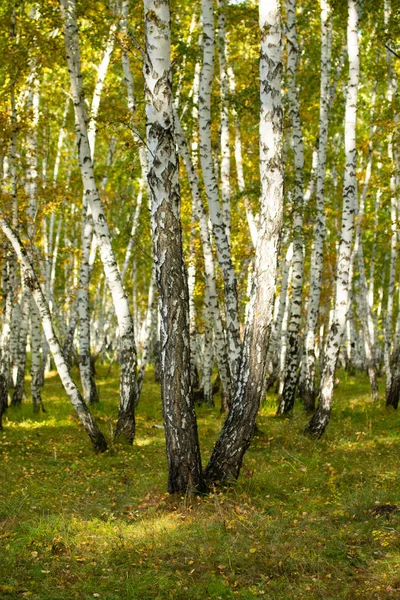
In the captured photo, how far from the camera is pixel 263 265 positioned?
7.44m

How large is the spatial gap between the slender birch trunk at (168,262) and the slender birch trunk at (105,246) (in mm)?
3648

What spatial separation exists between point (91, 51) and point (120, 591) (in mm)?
16932

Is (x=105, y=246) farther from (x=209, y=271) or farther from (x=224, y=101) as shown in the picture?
(x=224, y=101)

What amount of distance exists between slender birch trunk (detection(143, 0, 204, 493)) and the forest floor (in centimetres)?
60

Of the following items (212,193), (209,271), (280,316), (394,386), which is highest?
(212,193)

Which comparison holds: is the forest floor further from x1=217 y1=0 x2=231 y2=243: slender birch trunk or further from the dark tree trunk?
x1=217 y1=0 x2=231 y2=243: slender birch trunk

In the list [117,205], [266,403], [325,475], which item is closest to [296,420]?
[266,403]

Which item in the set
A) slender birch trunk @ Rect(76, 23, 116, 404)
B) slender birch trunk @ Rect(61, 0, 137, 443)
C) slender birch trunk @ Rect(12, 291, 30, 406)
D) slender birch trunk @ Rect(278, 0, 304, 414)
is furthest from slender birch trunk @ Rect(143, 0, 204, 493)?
slender birch trunk @ Rect(12, 291, 30, 406)

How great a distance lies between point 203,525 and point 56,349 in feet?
14.7

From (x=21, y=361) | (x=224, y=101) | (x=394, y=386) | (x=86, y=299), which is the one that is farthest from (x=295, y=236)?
(x=21, y=361)

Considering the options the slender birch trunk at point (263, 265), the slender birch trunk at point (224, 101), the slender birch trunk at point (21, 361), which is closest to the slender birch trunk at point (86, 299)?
the slender birch trunk at point (21, 361)

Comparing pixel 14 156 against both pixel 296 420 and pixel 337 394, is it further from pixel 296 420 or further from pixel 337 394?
pixel 337 394

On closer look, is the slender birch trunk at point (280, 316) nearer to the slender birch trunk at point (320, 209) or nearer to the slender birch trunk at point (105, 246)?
the slender birch trunk at point (320, 209)

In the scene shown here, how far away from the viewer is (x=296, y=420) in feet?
42.8
